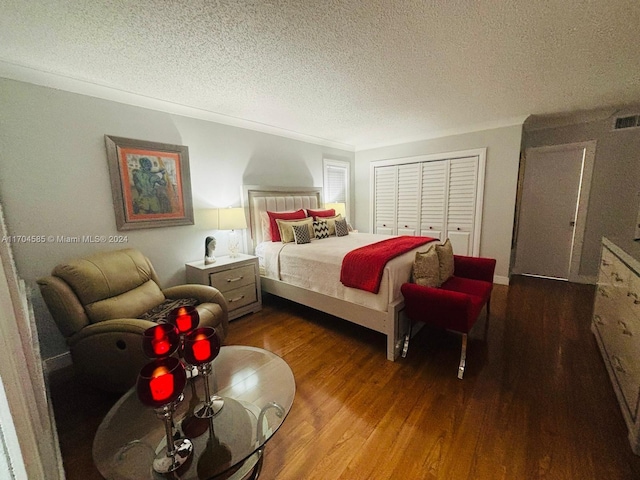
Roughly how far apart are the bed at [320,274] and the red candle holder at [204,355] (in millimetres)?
1377

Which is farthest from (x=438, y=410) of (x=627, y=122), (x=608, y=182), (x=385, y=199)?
(x=627, y=122)

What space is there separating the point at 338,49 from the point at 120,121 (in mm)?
2077

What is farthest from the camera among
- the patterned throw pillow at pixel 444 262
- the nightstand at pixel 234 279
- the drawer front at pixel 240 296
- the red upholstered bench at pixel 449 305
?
the drawer front at pixel 240 296

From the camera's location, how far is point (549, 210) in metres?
4.03

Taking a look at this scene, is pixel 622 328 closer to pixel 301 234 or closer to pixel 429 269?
pixel 429 269

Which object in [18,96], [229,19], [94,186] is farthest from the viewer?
[94,186]

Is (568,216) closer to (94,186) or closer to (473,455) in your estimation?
(473,455)

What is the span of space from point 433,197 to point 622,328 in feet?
9.65

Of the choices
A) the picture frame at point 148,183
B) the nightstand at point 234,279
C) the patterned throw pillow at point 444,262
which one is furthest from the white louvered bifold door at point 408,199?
the picture frame at point 148,183

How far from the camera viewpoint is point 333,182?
194 inches

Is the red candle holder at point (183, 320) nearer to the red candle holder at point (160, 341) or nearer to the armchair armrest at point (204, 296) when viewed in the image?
the red candle holder at point (160, 341)

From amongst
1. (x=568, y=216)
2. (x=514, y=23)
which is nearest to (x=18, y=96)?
(x=514, y=23)

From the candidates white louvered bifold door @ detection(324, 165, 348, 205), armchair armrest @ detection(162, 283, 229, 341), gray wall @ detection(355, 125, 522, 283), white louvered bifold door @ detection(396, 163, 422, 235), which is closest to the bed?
white louvered bifold door @ detection(324, 165, 348, 205)

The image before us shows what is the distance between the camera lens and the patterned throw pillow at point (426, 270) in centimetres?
224
